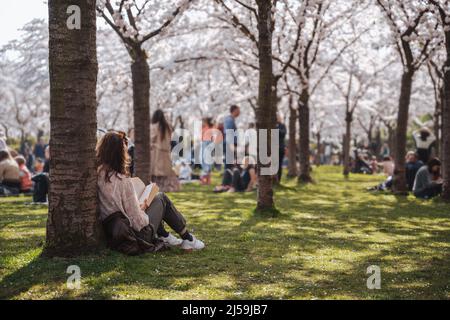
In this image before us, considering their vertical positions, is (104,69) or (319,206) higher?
(104,69)

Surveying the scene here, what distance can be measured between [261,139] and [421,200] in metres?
5.64

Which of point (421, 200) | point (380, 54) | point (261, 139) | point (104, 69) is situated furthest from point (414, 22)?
point (380, 54)

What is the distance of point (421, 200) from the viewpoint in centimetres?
1387

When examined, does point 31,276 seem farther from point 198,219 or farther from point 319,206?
point 319,206

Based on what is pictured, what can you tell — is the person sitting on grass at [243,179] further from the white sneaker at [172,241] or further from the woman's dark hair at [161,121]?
the white sneaker at [172,241]

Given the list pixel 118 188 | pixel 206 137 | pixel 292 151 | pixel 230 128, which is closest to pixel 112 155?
pixel 118 188

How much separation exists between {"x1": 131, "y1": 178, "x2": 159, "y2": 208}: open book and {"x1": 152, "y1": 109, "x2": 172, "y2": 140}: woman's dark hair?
8266 millimetres

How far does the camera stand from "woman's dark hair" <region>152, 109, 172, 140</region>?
15188 millimetres

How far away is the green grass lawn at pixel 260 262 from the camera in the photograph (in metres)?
5.12

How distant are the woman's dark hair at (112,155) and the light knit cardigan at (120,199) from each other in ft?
0.20

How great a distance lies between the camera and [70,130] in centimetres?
599

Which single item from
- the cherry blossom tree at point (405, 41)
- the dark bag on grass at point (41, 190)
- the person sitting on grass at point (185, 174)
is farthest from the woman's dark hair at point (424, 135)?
the dark bag on grass at point (41, 190)

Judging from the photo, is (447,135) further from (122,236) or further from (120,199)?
(122,236)
